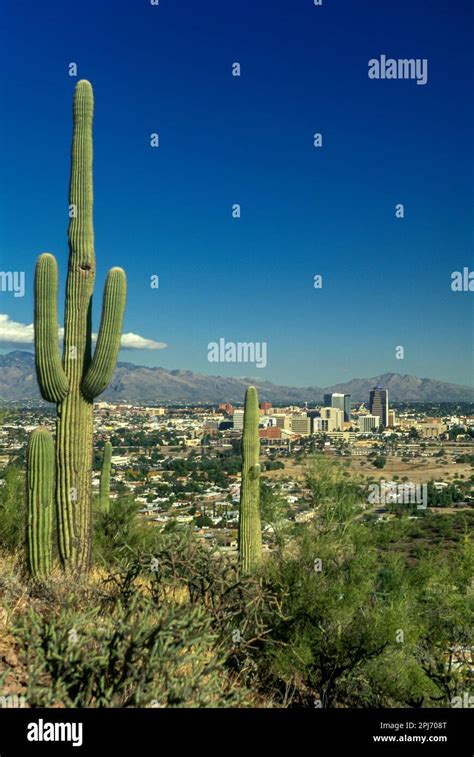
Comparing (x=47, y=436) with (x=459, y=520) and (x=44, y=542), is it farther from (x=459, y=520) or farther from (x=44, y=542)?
(x=459, y=520)

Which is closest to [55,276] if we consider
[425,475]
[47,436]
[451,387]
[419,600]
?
[47,436]

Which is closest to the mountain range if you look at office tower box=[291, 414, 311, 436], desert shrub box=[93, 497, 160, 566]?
office tower box=[291, 414, 311, 436]

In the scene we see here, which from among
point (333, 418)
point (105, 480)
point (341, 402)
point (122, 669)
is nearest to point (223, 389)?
point (341, 402)

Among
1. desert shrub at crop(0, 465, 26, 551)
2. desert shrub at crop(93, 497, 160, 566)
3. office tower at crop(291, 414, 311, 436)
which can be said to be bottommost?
desert shrub at crop(93, 497, 160, 566)

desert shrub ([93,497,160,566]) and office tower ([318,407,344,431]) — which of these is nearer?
desert shrub ([93,497,160,566])

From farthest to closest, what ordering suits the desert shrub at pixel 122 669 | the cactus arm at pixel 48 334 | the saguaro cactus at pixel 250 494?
the saguaro cactus at pixel 250 494
the cactus arm at pixel 48 334
the desert shrub at pixel 122 669

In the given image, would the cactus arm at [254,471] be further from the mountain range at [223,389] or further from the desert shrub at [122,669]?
the mountain range at [223,389]

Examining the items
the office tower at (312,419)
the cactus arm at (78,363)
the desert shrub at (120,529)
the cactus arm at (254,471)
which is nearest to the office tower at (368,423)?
the office tower at (312,419)

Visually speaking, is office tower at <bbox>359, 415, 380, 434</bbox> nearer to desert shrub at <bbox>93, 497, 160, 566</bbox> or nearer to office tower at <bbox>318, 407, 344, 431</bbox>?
office tower at <bbox>318, 407, 344, 431</bbox>
